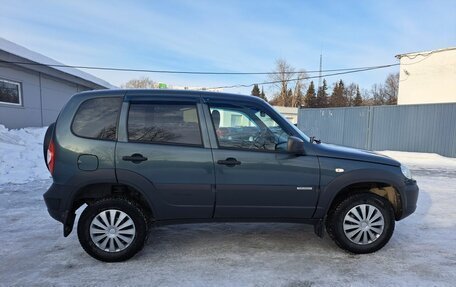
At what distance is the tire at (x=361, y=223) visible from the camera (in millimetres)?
4227

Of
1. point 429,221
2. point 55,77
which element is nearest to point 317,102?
point 55,77

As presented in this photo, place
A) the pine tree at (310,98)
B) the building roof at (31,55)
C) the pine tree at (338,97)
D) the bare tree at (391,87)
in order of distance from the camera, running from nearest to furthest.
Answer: the building roof at (31,55)
the bare tree at (391,87)
the pine tree at (310,98)
the pine tree at (338,97)

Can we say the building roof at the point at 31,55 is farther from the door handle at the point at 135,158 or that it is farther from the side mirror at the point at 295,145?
the side mirror at the point at 295,145

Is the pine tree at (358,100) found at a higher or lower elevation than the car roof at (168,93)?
higher

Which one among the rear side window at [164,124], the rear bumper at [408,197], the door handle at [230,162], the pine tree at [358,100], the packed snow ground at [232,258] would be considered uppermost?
the pine tree at [358,100]

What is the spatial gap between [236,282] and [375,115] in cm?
1833

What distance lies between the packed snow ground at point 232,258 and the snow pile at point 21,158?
2705 mm

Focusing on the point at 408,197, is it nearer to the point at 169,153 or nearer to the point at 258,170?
the point at 258,170

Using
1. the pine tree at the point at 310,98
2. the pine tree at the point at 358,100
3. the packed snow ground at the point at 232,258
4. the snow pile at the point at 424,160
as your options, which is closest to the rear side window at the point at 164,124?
the packed snow ground at the point at 232,258

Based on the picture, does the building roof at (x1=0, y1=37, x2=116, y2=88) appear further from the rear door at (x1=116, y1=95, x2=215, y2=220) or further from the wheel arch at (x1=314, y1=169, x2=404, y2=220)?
the wheel arch at (x1=314, y1=169, x2=404, y2=220)

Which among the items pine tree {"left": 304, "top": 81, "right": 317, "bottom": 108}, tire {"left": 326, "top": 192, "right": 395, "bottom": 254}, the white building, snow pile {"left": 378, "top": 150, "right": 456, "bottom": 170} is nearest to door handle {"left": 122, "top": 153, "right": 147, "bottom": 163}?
tire {"left": 326, "top": 192, "right": 395, "bottom": 254}

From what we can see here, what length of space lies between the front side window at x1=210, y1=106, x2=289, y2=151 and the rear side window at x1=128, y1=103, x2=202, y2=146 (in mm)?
263

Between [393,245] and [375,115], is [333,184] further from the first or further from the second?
[375,115]

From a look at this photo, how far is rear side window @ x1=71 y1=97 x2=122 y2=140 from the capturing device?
13.0ft
